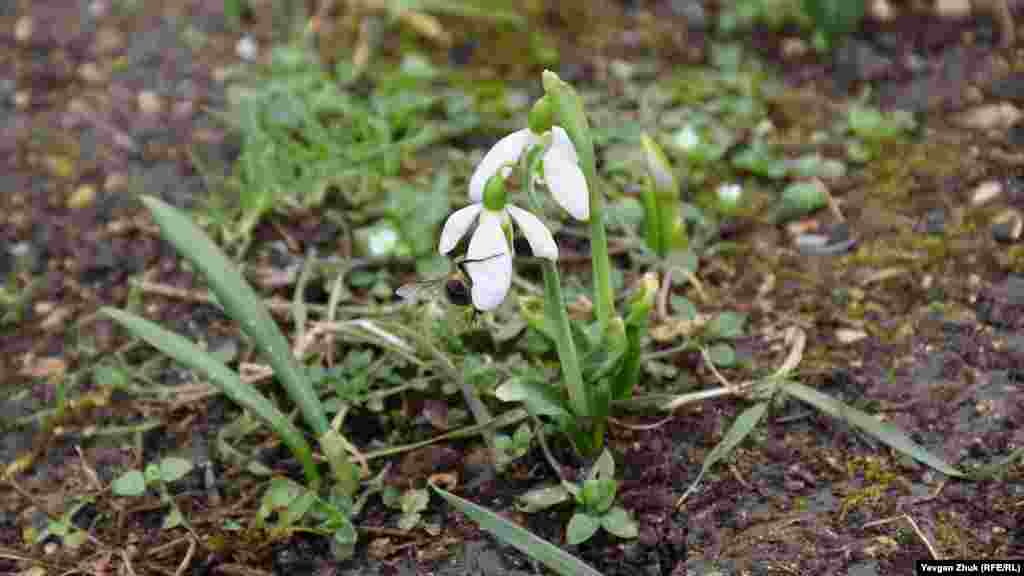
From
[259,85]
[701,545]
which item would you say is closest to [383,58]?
[259,85]

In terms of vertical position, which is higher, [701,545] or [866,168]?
[866,168]

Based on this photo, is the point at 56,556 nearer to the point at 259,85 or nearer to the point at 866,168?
the point at 259,85

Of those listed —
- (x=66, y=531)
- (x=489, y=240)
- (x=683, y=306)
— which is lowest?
(x=66, y=531)

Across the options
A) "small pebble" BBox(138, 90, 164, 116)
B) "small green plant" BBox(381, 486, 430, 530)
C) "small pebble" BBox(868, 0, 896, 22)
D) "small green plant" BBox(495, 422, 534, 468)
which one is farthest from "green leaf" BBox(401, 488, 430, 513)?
"small pebble" BBox(868, 0, 896, 22)

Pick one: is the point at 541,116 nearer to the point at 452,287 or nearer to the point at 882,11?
the point at 452,287

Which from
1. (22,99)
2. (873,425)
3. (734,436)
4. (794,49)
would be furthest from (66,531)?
(794,49)
